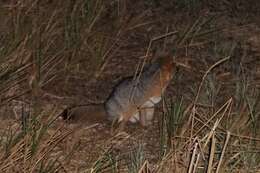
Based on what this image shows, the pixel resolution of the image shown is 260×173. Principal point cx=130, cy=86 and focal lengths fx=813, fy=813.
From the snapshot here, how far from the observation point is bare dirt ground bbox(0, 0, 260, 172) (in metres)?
4.55

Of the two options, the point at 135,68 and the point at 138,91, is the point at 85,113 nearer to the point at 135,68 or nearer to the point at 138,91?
the point at 138,91

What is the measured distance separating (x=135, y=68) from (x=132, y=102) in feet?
3.10

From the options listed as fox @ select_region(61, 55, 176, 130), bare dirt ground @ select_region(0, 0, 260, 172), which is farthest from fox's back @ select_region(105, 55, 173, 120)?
bare dirt ground @ select_region(0, 0, 260, 172)

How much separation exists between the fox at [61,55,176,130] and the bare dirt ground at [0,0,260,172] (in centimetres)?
7

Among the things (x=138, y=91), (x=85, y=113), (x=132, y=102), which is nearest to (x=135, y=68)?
(x=138, y=91)

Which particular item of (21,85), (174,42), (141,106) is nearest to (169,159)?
(141,106)

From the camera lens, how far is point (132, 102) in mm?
5109

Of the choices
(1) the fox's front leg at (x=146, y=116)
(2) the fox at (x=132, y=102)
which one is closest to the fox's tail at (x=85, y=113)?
(2) the fox at (x=132, y=102)

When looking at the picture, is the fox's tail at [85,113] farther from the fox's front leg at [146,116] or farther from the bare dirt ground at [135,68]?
the fox's front leg at [146,116]

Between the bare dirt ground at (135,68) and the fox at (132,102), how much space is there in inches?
2.6

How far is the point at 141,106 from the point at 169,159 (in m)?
1.24

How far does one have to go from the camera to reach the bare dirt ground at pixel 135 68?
14.9ft

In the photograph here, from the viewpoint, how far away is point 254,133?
14.4 ft

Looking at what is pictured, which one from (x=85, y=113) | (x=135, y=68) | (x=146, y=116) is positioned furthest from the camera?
(x=135, y=68)
